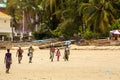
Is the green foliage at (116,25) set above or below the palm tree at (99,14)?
below

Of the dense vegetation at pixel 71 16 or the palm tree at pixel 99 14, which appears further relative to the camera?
the dense vegetation at pixel 71 16

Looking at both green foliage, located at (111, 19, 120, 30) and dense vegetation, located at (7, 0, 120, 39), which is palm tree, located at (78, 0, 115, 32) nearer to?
dense vegetation, located at (7, 0, 120, 39)

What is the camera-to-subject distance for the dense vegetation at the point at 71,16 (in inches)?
2156

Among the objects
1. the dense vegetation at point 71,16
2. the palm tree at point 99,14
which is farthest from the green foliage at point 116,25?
the palm tree at point 99,14

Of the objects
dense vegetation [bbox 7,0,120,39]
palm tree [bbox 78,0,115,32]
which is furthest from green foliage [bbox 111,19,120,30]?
palm tree [bbox 78,0,115,32]

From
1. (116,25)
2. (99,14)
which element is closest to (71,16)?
(99,14)

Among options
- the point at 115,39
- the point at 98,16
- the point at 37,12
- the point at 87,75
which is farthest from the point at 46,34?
the point at 87,75

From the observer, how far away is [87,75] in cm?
2292

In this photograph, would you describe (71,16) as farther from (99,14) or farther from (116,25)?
(116,25)

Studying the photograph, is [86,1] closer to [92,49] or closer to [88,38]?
[88,38]

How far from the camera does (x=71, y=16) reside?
201 feet

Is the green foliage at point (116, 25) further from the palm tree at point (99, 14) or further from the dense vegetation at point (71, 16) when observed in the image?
the palm tree at point (99, 14)

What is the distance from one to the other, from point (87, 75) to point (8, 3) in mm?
49828

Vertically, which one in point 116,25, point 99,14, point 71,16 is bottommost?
point 116,25
